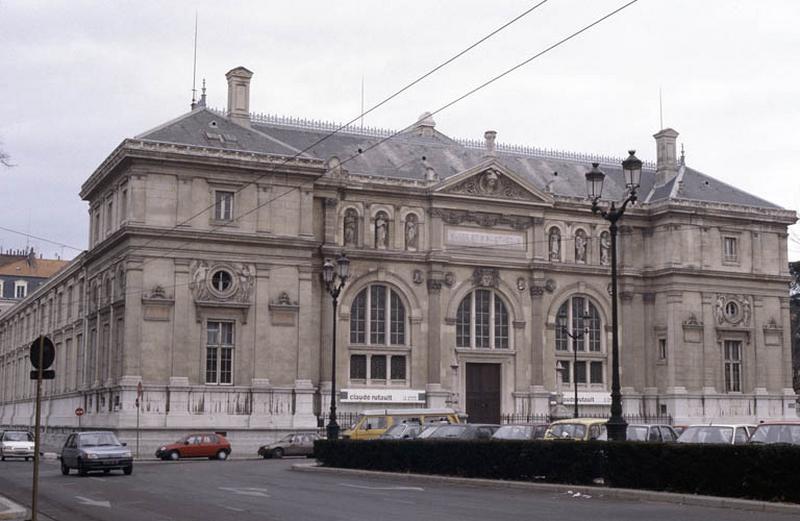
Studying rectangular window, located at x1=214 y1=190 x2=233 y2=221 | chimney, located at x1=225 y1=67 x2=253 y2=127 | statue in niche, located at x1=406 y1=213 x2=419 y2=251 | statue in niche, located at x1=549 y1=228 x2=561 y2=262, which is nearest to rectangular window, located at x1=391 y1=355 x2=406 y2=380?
statue in niche, located at x1=406 y1=213 x2=419 y2=251

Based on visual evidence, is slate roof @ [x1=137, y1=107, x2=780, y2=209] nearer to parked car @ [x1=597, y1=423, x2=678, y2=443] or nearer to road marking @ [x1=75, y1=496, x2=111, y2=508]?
parked car @ [x1=597, y1=423, x2=678, y2=443]

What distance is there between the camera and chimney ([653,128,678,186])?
72.4m

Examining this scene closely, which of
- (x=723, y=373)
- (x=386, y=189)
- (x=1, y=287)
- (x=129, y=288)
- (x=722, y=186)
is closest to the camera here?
(x=129, y=288)

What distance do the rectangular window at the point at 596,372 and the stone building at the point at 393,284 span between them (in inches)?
3.2

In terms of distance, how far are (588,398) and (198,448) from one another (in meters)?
24.5

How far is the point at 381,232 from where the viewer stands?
61938mm

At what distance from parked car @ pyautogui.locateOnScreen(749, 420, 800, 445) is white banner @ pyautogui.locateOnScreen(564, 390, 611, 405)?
38.1 metres

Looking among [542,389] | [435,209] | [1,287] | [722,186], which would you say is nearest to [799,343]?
[722,186]

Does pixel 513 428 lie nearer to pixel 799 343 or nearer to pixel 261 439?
Result: pixel 261 439

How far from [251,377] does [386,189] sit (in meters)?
13.0

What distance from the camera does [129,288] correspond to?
2126 inches

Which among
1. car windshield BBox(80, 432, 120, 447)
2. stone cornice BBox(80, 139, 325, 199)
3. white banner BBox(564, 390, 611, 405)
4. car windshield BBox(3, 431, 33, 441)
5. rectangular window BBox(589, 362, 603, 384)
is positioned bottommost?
car windshield BBox(3, 431, 33, 441)

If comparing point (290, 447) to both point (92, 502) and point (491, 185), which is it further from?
point (92, 502)

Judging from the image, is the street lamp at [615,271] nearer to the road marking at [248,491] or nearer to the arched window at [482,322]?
the road marking at [248,491]
